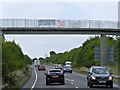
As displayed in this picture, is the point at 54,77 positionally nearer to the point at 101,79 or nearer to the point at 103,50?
the point at 101,79

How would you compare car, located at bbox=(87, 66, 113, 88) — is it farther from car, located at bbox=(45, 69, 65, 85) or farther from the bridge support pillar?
the bridge support pillar

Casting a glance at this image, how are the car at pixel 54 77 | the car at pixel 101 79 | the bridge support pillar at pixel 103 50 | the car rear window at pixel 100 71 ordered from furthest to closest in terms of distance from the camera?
the bridge support pillar at pixel 103 50 → the car at pixel 54 77 → the car rear window at pixel 100 71 → the car at pixel 101 79

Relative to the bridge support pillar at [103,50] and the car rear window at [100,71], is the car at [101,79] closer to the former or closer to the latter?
the car rear window at [100,71]

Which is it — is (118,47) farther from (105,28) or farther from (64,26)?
(64,26)

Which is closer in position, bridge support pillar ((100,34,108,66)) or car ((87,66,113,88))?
car ((87,66,113,88))

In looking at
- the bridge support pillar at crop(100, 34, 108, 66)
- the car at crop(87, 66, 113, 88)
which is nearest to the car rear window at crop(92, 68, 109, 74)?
the car at crop(87, 66, 113, 88)

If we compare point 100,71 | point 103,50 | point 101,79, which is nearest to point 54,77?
point 100,71

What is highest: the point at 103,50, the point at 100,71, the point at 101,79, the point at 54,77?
the point at 103,50

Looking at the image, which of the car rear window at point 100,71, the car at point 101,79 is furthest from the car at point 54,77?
the car at point 101,79

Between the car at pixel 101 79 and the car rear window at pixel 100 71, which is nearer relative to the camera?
the car at pixel 101 79

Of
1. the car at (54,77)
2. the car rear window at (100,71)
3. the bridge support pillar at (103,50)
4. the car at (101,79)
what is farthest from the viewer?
the bridge support pillar at (103,50)

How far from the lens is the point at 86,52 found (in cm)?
10069

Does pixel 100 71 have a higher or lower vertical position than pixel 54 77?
higher

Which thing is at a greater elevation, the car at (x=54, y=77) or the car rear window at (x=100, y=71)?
the car rear window at (x=100, y=71)
